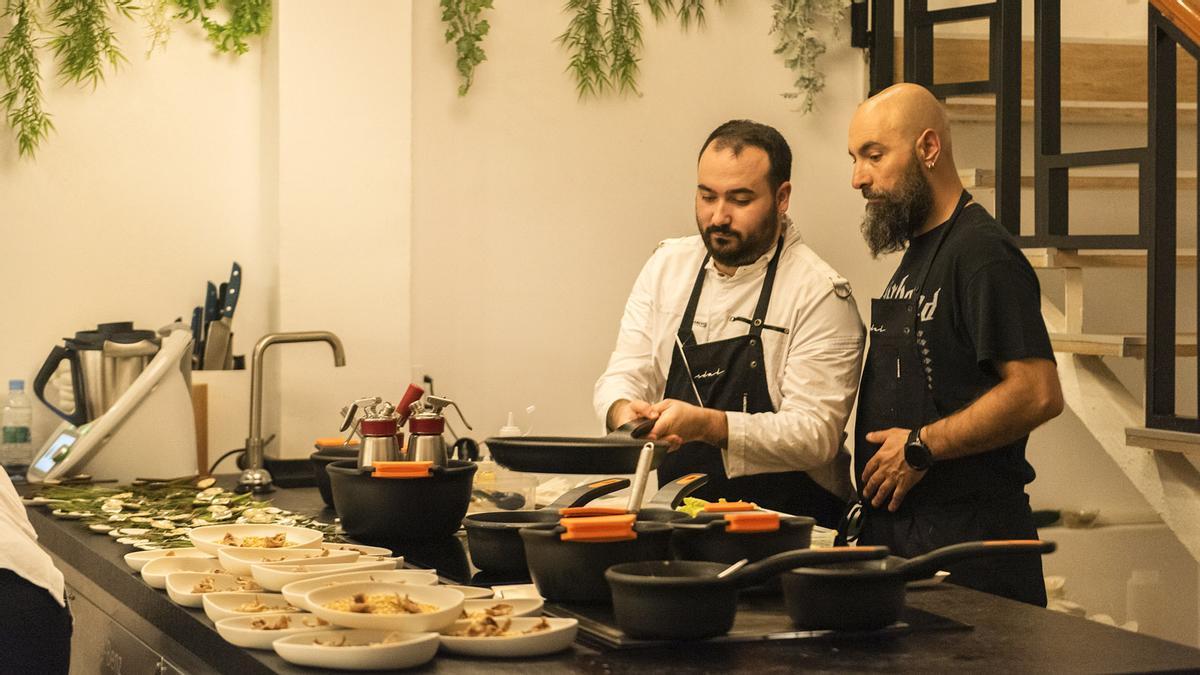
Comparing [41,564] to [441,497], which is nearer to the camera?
[41,564]

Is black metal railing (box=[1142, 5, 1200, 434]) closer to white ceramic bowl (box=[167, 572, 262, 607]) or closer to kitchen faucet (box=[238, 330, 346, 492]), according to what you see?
kitchen faucet (box=[238, 330, 346, 492])

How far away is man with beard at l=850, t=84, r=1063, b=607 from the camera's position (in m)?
2.48

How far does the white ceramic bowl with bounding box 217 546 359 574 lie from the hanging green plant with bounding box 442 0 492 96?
2531 millimetres

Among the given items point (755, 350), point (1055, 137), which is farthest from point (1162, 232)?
point (755, 350)

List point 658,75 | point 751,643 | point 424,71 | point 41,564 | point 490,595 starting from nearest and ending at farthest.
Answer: point 751,643 < point 490,595 < point 41,564 < point 424,71 < point 658,75

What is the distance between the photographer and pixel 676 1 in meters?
4.52

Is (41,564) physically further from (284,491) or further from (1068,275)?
(1068,275)

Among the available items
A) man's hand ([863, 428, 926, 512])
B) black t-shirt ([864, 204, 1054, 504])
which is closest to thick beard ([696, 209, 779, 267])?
black t-shirt ([864, 204, 1054, 504])

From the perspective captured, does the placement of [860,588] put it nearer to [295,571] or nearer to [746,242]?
[295,571]

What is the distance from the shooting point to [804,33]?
4.56 metres

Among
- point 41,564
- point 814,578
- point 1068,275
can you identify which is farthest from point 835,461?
point 41,564

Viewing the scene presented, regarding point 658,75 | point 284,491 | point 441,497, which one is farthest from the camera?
point 658,75

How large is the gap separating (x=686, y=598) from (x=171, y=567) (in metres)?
0.86

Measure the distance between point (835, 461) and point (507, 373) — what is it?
1.60 metres
